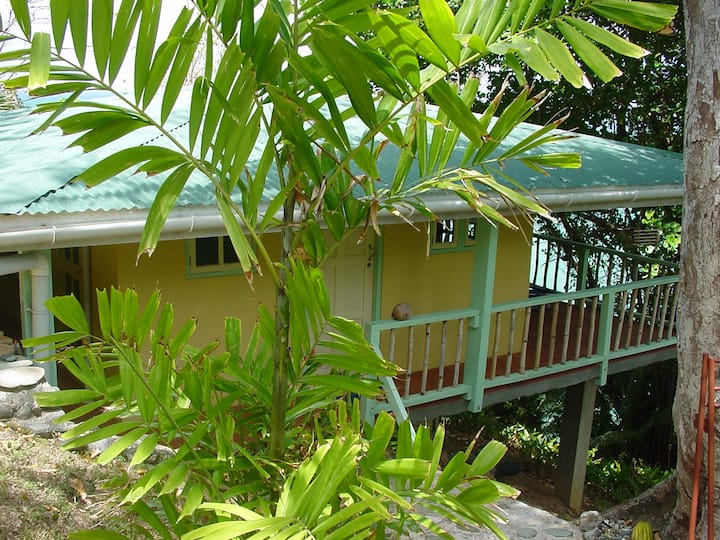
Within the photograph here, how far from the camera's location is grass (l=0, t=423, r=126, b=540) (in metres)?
3.50

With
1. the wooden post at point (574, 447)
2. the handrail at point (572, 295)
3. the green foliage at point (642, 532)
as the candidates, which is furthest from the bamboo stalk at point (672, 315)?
the green foliage at point (642, 532)

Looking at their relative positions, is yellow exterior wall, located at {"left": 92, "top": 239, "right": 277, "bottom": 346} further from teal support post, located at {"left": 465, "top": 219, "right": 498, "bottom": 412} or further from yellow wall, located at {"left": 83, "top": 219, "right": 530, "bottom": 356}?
teal support post, located at {"left": 465, "top": 219, "right": 498, "bottom": 412}

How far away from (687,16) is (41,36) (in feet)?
15.3

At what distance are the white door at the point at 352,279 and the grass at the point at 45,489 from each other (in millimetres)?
3442

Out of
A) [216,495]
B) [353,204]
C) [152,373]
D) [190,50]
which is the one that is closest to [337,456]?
[216,495]

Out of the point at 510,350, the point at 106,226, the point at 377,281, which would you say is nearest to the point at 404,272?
the point at 377,281

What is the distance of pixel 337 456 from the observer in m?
2.18

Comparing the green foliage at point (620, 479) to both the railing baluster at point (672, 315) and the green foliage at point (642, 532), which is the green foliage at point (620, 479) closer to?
the railing baluster at point (672, 315)

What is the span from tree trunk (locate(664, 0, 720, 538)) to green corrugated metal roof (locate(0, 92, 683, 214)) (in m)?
1.69

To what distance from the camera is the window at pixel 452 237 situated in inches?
312

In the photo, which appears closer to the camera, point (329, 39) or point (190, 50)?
point (329, 39)

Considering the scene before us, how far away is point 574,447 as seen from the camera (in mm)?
9352

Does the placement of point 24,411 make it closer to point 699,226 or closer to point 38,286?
point 38,286

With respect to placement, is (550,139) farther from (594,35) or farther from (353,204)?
(353,204)
